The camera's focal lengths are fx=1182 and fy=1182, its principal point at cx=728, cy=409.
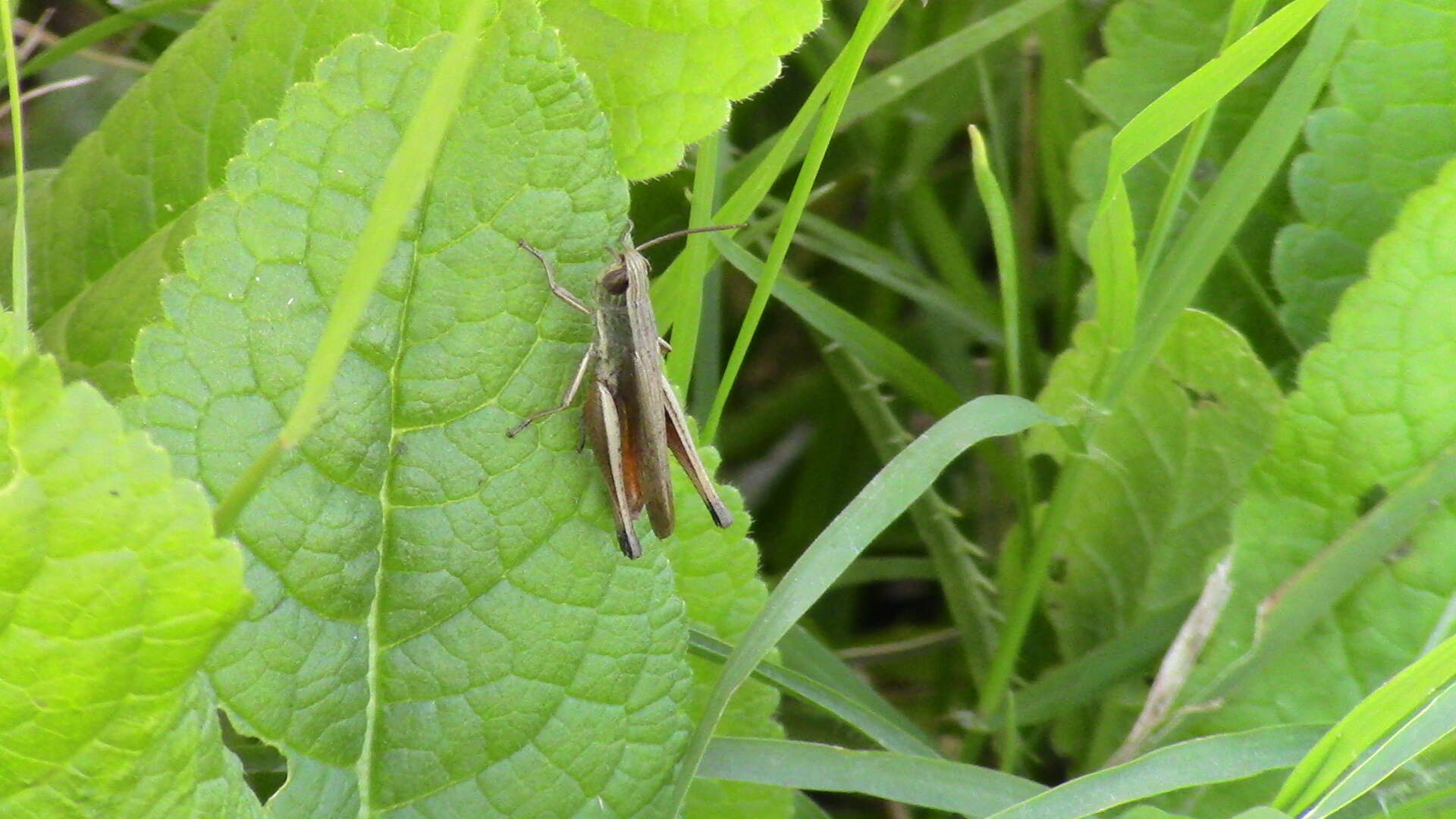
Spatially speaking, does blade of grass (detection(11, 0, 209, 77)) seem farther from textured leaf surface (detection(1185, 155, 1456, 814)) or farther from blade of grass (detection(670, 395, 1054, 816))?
textured leaf surface (detection(1185, 155, 1456, 814))

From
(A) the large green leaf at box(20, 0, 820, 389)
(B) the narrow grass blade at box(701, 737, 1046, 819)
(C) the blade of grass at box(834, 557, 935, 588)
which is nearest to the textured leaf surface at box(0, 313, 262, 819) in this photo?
(A) the large green leaf at box(20, 0, 820, 389)

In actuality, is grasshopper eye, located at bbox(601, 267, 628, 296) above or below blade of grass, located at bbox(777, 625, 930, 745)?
above

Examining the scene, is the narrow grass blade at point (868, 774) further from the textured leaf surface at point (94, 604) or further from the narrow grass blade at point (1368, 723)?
the textured leaf surface at point (94, 604)

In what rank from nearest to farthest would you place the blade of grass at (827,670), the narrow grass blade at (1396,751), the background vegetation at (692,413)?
the background vegetation at (692,413) → the narrow grass blade at (1396,751) → the blade of grass at (827,670)

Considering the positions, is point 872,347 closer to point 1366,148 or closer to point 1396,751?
point 1366,148

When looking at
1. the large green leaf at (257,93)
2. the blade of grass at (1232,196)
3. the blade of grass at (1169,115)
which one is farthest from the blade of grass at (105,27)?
the blade of grass at (1232,196)

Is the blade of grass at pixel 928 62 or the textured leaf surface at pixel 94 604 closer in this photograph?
the textured leaf surface at pixel 94 604
